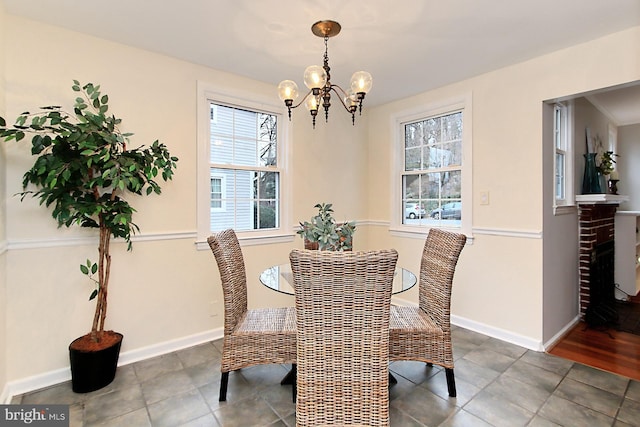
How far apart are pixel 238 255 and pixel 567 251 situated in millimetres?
3086

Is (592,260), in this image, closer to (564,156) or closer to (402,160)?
(564,156)

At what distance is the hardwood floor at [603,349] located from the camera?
2.43m

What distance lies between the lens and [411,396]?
2.05 meters

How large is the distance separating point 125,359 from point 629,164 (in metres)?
7.00

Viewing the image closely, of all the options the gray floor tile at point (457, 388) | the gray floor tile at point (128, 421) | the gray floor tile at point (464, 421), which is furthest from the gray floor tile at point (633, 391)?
the gray floor tile at point (128, 421)

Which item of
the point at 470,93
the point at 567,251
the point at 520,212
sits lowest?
the point at 567,251

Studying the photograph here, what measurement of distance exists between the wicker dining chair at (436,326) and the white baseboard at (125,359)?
178 cm

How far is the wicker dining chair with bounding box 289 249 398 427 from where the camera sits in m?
1.36

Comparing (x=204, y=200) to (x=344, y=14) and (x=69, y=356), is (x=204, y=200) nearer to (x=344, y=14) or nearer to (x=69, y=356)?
(x=69, y=356)

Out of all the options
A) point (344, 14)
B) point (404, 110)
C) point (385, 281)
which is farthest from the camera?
point (404, 110)

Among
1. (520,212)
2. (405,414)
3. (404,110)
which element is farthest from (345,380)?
(404,110)

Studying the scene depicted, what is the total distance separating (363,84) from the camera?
6.39 ft

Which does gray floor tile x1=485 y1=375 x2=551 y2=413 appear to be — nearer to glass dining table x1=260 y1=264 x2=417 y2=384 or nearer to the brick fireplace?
glass dining table x1=260 y1=264 x2=417 y2=384

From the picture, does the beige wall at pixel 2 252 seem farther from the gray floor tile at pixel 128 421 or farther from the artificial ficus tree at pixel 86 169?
the gray floor tile at pixel 128 421
